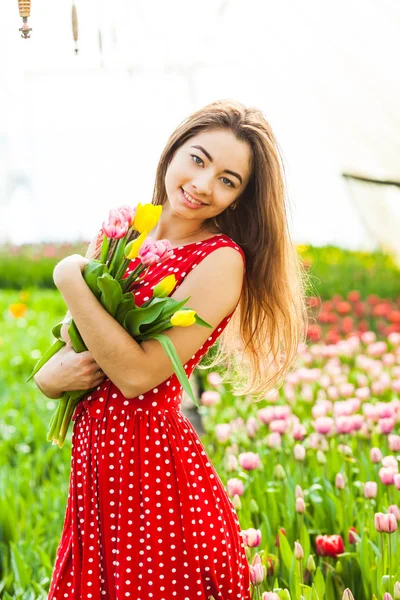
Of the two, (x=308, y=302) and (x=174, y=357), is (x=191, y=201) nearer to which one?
(x=174, y=357)

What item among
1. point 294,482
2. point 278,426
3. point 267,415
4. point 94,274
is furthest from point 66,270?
point 267,415

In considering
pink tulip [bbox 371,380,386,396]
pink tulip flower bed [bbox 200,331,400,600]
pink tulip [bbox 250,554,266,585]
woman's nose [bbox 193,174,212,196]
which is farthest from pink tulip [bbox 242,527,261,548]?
pink tulip [bbox 371,380,386,396]

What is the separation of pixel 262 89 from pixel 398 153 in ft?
5.98

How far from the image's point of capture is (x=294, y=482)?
2496 millimetres

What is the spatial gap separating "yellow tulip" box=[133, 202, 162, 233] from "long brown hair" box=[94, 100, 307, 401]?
332 millimetres

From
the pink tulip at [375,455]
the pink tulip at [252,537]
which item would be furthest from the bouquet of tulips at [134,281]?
the pink tulip at [375,455]

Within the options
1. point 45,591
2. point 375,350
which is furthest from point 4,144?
point 45,591

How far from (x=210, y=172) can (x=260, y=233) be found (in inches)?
7.5

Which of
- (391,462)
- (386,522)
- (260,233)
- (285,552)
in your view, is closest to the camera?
(260,233)

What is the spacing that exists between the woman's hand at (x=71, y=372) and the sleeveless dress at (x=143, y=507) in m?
0.05

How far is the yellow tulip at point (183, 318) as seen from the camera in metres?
1.43

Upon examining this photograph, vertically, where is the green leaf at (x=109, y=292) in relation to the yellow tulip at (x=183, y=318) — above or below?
above

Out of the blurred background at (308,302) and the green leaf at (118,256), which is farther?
the blurred background at (308,302)

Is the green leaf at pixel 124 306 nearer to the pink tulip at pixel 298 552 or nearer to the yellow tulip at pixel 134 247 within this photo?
the yellow tulip at pixel 134 247
